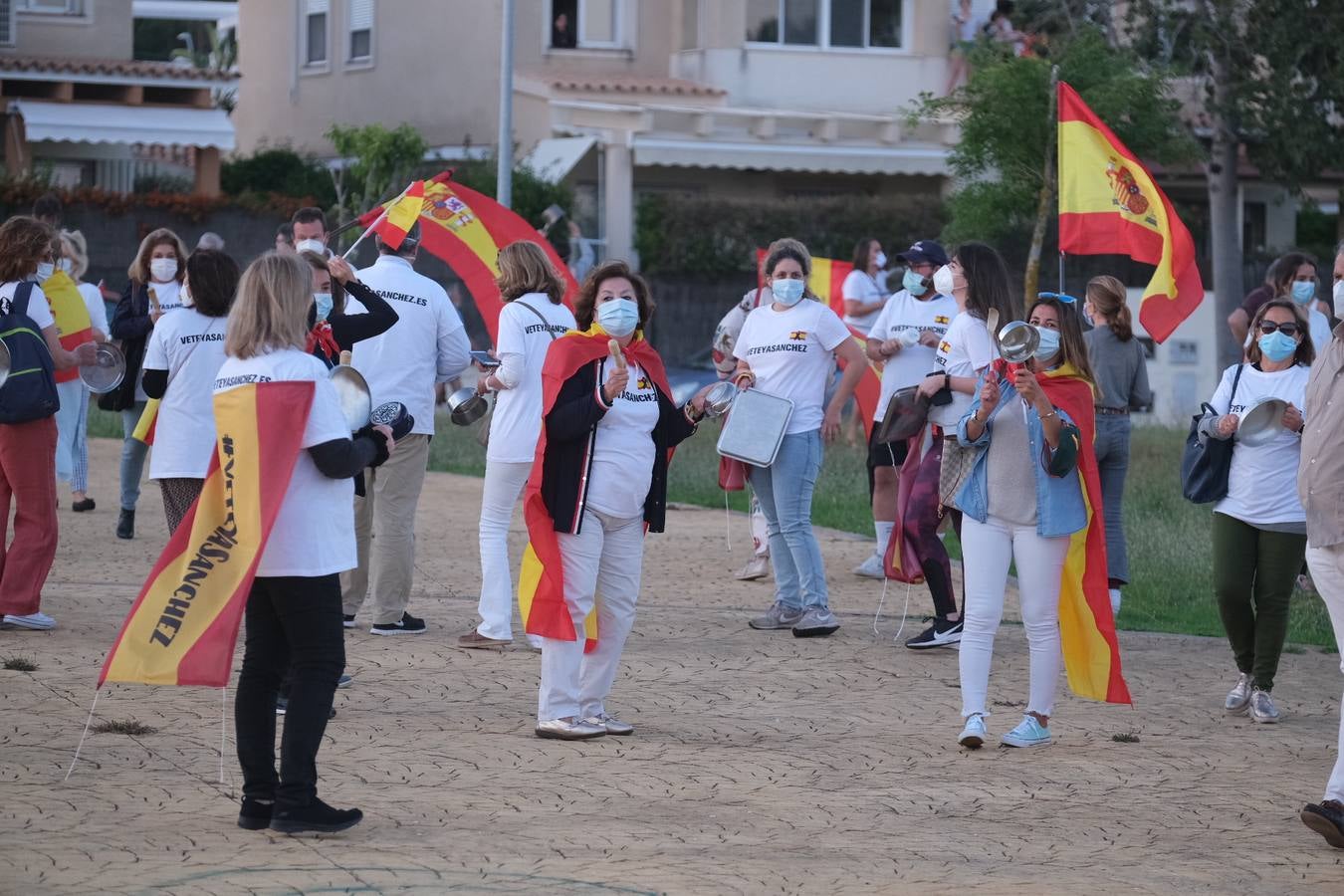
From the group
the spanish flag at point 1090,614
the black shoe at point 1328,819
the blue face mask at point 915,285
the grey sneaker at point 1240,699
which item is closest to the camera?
the black shoe at point 1328,819

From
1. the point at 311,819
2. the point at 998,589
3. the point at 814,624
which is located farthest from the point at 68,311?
the point at 998,589

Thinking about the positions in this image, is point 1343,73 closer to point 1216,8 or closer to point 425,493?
point 1216,8

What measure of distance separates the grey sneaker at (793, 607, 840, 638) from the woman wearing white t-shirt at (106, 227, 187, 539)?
4252 millimetres

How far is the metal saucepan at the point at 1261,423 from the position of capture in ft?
26.8

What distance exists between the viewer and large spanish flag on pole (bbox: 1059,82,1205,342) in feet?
35.2

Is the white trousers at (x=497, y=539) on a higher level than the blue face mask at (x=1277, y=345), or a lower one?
lower

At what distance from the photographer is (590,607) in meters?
7.48

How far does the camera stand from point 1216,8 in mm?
25516

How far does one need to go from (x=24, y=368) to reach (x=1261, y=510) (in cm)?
564

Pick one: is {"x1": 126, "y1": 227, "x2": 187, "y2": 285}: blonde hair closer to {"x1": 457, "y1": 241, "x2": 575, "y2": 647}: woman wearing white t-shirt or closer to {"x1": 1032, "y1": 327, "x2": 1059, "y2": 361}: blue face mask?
{"x1": 457, "y1": 241, "x2": 575, "y2": 647}: woman wearing white t-shirt

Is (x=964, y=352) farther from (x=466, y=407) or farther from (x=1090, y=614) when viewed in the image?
(x=466, y=407)

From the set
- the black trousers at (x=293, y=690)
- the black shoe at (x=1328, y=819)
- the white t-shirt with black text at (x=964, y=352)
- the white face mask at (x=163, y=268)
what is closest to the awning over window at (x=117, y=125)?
the white face mask at (x=163, y=268)

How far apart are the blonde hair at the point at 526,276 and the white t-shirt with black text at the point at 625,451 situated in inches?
66.5

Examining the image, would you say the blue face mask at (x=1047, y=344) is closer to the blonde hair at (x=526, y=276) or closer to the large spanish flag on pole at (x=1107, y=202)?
the blonde hair at (x=526, y=276)
